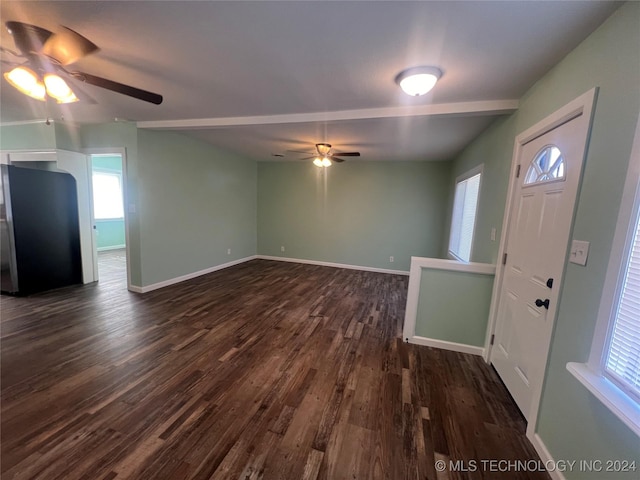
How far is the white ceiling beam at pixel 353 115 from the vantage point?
2.39 metres

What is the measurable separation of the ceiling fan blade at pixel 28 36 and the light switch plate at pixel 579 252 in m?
3.22

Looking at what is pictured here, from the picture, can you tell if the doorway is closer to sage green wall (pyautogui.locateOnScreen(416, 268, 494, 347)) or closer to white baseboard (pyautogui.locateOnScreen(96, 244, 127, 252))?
white baseboard (pyautogui.locateOnScreen(96, 244, 127, 252))

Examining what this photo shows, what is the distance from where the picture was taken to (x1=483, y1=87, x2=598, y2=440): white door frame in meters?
1.40

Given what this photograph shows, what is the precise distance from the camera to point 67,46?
1524mm

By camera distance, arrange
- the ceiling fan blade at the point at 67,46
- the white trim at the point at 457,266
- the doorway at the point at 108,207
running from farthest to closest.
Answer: the doorway at the point at 108,207 < the white trim at the point at 457,266 < the ceiling fan blade at the point at 67,46

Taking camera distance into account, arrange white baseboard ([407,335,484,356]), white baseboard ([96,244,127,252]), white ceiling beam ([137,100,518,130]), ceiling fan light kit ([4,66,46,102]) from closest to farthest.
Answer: ceiling fan light kit ([4,66,46,102]) → white ceiling beam ([137,100,518,130]) → white baseboard ([407,335,484,356]) → white baseboard ([96,244,127,252])

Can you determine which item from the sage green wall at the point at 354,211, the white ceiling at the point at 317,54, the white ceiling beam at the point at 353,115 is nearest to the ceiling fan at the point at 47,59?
the white ceiling at the point at 317,54

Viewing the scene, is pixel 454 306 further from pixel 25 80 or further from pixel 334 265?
pixel 25 80

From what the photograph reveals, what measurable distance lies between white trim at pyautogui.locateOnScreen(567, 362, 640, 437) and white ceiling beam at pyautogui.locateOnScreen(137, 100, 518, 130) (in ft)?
7.22

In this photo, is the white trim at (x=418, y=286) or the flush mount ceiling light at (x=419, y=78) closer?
the flush mount ceiling light at (x=419, y=78)

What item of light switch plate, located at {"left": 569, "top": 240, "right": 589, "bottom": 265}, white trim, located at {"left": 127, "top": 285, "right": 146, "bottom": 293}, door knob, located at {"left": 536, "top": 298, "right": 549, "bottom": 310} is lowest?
white trim, located at {"left": 127, "top": 285, "right": 146, "bottom": 293}

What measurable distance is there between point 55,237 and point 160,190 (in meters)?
1.72

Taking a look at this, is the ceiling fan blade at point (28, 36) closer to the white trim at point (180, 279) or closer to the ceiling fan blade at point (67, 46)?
the ceiling fan blade at point (67, 46)

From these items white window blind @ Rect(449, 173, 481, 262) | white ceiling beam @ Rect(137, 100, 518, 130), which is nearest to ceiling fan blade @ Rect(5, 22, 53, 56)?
white ceiling beam @ Rect(137, 100, 518, 130)
